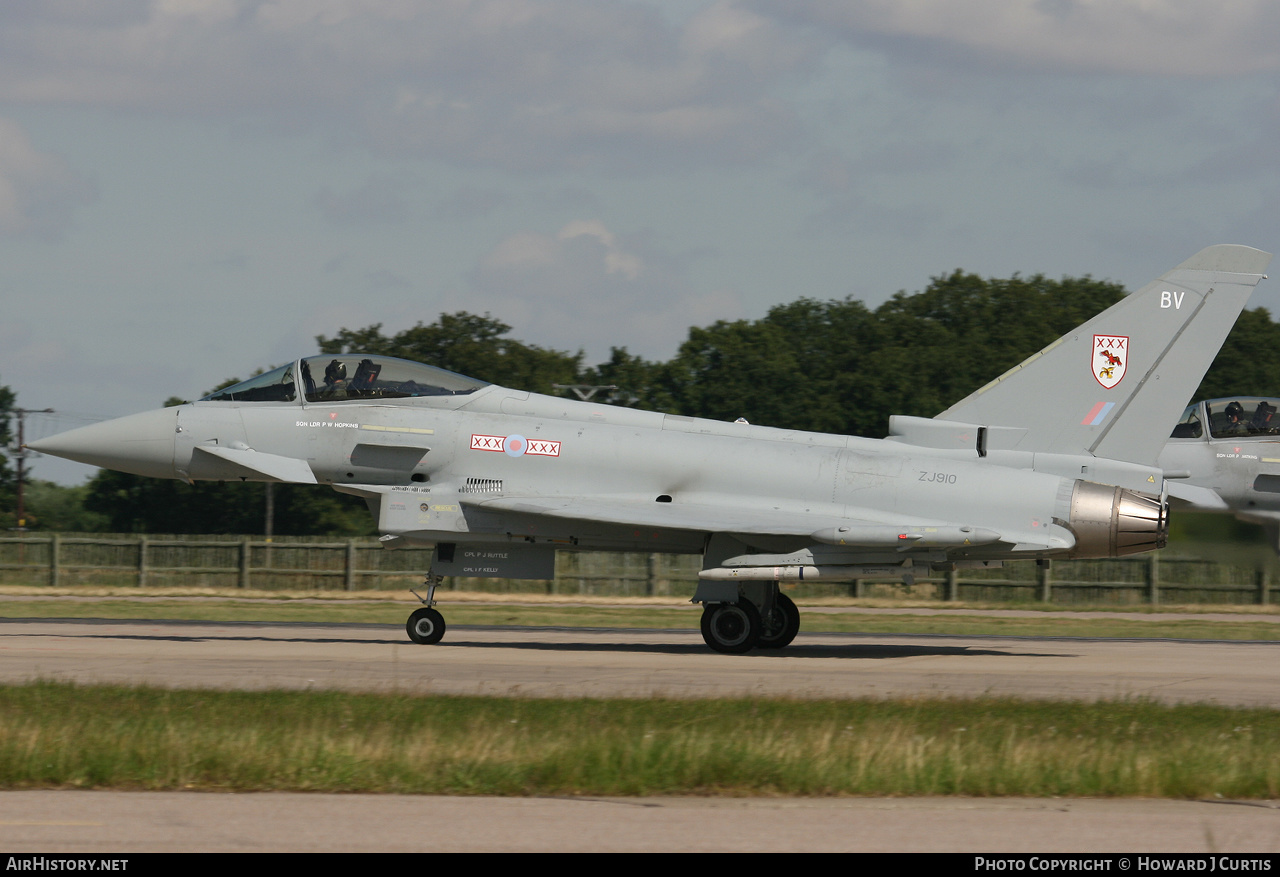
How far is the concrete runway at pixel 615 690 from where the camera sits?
7008 millimetres

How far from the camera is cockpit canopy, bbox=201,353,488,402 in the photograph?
63.7 ft

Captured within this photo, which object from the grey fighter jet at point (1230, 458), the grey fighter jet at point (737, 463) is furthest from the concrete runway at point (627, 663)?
the grey fighter jet at point (1230, 458)

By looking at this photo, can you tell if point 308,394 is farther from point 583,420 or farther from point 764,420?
point 764,420

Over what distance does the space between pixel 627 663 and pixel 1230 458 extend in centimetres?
1433

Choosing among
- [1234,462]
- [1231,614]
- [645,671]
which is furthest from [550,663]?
[1231,614]

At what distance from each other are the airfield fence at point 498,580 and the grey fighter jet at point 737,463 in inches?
644

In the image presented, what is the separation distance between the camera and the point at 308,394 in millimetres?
19438

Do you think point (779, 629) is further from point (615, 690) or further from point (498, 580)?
point (498, 580)

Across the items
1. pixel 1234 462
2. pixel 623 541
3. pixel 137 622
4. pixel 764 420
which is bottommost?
pixel 137 622

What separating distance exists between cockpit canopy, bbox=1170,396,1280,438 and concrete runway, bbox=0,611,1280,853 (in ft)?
17.4

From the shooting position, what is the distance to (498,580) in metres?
39.7

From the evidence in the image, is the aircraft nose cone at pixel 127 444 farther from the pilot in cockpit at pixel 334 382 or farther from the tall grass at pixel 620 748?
the tall grass at pixel 620 748

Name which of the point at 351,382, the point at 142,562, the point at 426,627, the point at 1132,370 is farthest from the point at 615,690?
the point at 142,562
